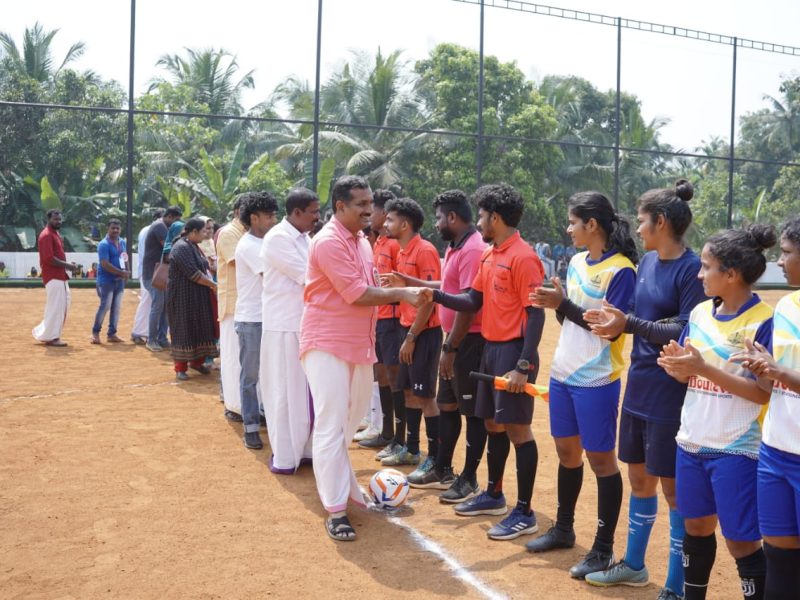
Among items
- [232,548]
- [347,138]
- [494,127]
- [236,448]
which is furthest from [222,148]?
[232,548]

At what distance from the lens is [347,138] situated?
103ft

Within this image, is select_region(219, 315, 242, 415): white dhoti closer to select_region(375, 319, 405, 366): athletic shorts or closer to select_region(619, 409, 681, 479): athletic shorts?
select_region(375, 319, 405, 366): athletic shorts

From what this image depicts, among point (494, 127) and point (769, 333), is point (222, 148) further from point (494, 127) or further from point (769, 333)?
point (769, 333)

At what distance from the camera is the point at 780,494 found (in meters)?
3.12

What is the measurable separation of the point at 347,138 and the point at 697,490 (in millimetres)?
28637

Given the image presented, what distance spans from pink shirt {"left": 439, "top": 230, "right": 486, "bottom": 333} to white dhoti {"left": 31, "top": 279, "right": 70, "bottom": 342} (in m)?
8.34

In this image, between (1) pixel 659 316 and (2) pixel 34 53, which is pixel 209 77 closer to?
(2) pixel 34 53

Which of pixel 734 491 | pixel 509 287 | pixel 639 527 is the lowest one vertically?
pixel 639 527

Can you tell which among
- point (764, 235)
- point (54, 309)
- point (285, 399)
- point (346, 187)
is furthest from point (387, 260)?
point (54, 309)

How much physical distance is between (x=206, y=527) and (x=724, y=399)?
3294 millimetres

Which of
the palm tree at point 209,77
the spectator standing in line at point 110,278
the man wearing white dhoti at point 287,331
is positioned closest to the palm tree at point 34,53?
the palm tree at point 209,77

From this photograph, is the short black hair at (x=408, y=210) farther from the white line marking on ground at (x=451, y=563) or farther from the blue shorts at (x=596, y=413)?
the blue shorts at (x=596, y=413)

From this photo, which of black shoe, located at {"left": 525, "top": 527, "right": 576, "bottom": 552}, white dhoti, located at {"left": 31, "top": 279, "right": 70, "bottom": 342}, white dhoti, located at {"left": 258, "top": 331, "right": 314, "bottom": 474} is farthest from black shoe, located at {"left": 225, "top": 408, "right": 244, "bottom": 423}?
white dhoti, located at {"left": 31, "top": 279, "right": 70, "bottom": 342}

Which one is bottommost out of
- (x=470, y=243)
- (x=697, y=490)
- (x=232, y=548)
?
(x=232, y=548)
